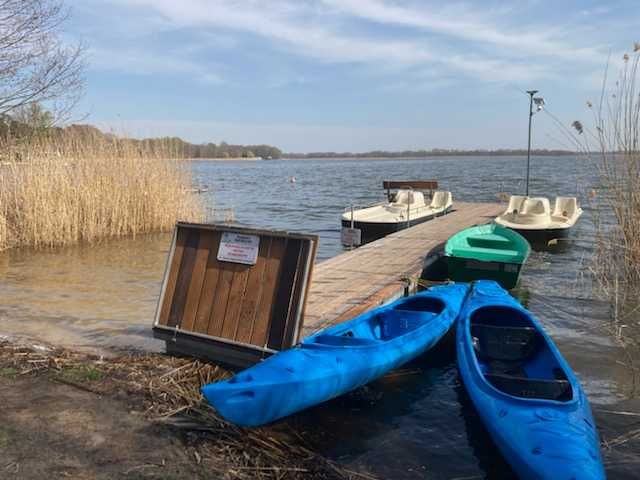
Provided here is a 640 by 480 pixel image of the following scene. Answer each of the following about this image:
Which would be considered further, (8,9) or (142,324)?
(8,9)

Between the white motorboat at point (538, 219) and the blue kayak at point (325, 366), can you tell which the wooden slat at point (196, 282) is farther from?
the white motorboat at point (538, 219)

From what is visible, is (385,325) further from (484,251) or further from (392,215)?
(392,215)

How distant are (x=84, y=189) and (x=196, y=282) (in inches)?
340

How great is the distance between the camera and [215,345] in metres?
4.85

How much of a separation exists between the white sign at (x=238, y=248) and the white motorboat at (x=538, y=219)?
33.7ft

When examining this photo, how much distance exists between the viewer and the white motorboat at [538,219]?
13.4 metres

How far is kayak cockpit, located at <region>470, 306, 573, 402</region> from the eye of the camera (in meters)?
4.37

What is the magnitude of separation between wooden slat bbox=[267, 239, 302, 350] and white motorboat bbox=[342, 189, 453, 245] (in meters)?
6.09

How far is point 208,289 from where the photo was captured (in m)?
4.99

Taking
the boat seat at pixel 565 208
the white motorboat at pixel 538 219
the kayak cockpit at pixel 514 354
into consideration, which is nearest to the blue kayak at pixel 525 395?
the kayak cockpit at pixel 514 354

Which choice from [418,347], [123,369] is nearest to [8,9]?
[123,369]

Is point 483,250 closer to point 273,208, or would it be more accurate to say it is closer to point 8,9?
point 8,9

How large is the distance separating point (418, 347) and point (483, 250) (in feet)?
17.4

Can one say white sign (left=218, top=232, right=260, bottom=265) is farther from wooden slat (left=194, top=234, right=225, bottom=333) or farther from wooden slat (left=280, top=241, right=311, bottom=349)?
wooden slat (left=280, top=241, right=311, bottom=349)
